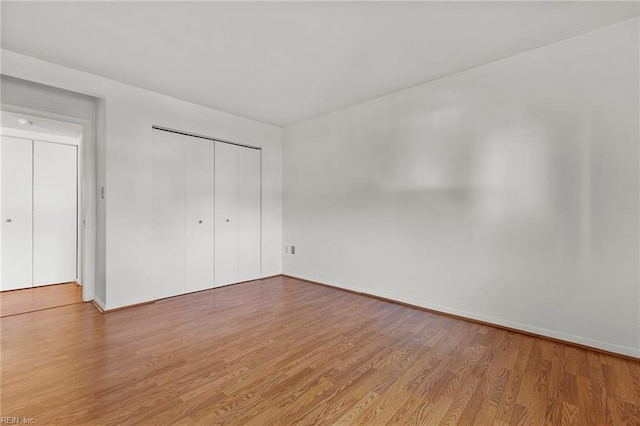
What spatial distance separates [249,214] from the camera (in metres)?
4.66

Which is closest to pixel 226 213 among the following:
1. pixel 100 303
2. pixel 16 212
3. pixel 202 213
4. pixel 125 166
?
pixel 202 213

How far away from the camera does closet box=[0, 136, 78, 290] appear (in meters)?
3.97

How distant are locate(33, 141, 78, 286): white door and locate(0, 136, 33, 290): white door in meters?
0.06

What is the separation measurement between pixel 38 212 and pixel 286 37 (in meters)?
4.43

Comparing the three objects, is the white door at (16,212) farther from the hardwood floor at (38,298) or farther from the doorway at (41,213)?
the hardwood floor at (38,298)

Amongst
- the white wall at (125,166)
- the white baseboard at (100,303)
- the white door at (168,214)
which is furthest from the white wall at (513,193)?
the white baseboard at (100,303)

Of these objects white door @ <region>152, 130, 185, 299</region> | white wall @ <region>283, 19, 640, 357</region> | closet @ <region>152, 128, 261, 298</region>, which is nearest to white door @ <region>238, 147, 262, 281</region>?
closet @ <region>152, 128, 261, 298</region>

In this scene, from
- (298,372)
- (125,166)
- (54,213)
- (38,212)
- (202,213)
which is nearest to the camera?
(298,372)

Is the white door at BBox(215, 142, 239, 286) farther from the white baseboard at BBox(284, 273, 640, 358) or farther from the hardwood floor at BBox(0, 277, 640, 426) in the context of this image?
the white baseboard at BBox(284, 273, 640, 358)

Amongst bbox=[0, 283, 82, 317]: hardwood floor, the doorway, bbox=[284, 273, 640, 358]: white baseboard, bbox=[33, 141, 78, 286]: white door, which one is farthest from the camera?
bbox=[33, 141, 78, 286]: white door

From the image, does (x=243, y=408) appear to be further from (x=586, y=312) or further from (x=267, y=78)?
(x=267, y=78)

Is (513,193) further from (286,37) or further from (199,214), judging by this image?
(199,214)

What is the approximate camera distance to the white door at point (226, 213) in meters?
4.27

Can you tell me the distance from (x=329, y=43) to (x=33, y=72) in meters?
2.85
